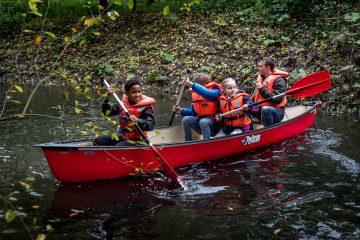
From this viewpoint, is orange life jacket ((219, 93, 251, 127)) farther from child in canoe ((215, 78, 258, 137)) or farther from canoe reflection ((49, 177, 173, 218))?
canoe reflection ((49, 177, 173, 218))

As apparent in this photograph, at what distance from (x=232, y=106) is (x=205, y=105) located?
46cm

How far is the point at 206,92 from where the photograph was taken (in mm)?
7488

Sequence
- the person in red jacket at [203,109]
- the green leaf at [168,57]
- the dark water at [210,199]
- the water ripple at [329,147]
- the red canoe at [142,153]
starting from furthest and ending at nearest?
the green leaf at [168,57] → the person in red jacket at [203,109] → the water ripple at [329,147] → the red canoe at [142,153] → the dark water at [210,199]

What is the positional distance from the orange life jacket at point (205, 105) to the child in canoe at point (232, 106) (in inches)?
4.6

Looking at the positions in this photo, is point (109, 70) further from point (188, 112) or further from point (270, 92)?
point (270, 92)

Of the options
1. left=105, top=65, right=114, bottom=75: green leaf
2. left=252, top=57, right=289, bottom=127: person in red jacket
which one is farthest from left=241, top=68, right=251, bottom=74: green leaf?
left=105, top=65, right=114, bottom=75: green leaf

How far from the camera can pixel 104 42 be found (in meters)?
17.7

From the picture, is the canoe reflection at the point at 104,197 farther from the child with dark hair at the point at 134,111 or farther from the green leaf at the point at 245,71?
the green leaf at the point at 245,71

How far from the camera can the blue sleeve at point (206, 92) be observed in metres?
7.39

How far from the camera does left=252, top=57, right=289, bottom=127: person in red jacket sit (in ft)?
26.8

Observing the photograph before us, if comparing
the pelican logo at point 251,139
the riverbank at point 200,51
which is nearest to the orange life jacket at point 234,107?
the pelican logo at point 251,139

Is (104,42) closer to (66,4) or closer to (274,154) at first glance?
(66,4)

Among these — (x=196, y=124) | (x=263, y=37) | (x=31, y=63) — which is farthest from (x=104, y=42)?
(x=196, y=124)

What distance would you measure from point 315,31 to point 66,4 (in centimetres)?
1243
